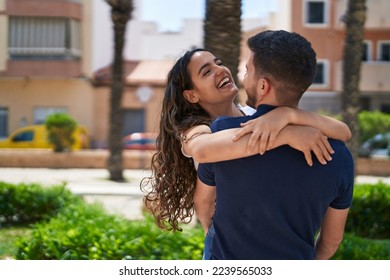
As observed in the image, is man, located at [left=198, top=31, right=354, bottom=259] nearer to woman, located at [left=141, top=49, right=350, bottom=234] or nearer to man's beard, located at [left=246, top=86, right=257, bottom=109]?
man's beard, located at [left=246, top=86, right=257, bottom=109]

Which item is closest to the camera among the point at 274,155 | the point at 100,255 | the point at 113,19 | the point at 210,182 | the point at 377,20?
the point at 274,155

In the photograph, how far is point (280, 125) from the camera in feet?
6.85

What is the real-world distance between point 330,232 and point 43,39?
29.1 m

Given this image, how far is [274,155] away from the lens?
2113 mm

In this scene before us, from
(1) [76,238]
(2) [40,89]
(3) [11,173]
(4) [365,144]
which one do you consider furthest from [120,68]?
(2) [40,89]

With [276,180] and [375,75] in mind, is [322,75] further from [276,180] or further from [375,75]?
[276,180]

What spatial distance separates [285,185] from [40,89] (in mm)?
28908

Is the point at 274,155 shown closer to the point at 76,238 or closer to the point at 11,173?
the point at 76,238

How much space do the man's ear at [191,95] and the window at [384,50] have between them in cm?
2814

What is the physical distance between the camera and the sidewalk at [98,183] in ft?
37.8

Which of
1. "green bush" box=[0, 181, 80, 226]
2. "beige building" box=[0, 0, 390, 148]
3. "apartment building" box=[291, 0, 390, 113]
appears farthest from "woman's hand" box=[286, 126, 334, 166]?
"beige building" box=[0, 0, 390, 148]

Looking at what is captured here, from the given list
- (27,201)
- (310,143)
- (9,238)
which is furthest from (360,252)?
(27,201)

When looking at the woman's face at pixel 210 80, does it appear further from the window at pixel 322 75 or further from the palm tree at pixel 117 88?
the window at pixel 322 75

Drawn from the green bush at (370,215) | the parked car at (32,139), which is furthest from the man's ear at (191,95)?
the parked car at (32,139)
